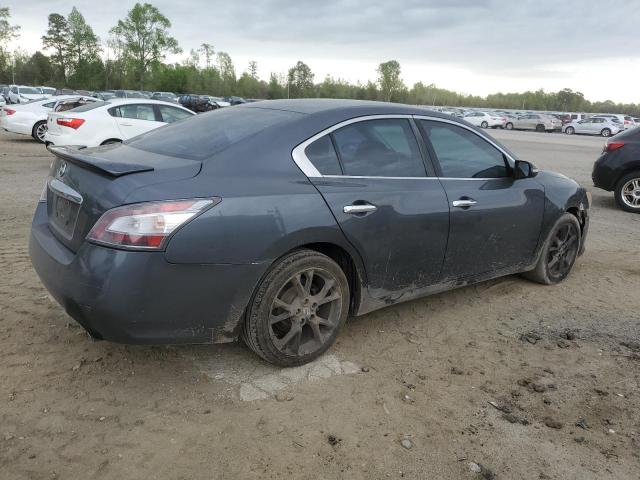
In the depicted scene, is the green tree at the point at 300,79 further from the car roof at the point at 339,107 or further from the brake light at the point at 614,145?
the car roof at the point at 339,107

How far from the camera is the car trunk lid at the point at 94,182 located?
283 cm

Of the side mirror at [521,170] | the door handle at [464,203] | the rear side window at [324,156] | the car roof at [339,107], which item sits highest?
the car roof at [339,107]

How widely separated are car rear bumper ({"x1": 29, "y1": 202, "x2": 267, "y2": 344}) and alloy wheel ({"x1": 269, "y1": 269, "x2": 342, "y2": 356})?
28 cm

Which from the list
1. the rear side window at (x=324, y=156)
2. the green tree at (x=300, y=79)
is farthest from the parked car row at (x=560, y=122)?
the green tree at (x=300, y=79)

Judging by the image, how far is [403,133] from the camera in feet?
12.7

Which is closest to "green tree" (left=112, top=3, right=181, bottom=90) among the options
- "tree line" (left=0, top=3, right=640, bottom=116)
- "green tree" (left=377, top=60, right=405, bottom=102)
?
"tree line" (left=0, top=3, right=640, bottom=116)

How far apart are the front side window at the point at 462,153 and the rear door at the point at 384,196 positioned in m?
0.17

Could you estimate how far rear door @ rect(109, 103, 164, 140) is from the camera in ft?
36.3

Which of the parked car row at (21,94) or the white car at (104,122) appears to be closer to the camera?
the white car at (104,122)

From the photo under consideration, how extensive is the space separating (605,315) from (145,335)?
12.0 feet

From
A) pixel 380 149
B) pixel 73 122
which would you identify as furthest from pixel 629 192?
pixel 73 122

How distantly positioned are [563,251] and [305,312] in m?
3.00

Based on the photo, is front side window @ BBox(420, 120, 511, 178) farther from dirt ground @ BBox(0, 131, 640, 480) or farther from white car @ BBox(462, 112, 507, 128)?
white car @ BBox(462, 112, 507, 128)

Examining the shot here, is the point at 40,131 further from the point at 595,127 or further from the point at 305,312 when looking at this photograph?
the point at 595,127
